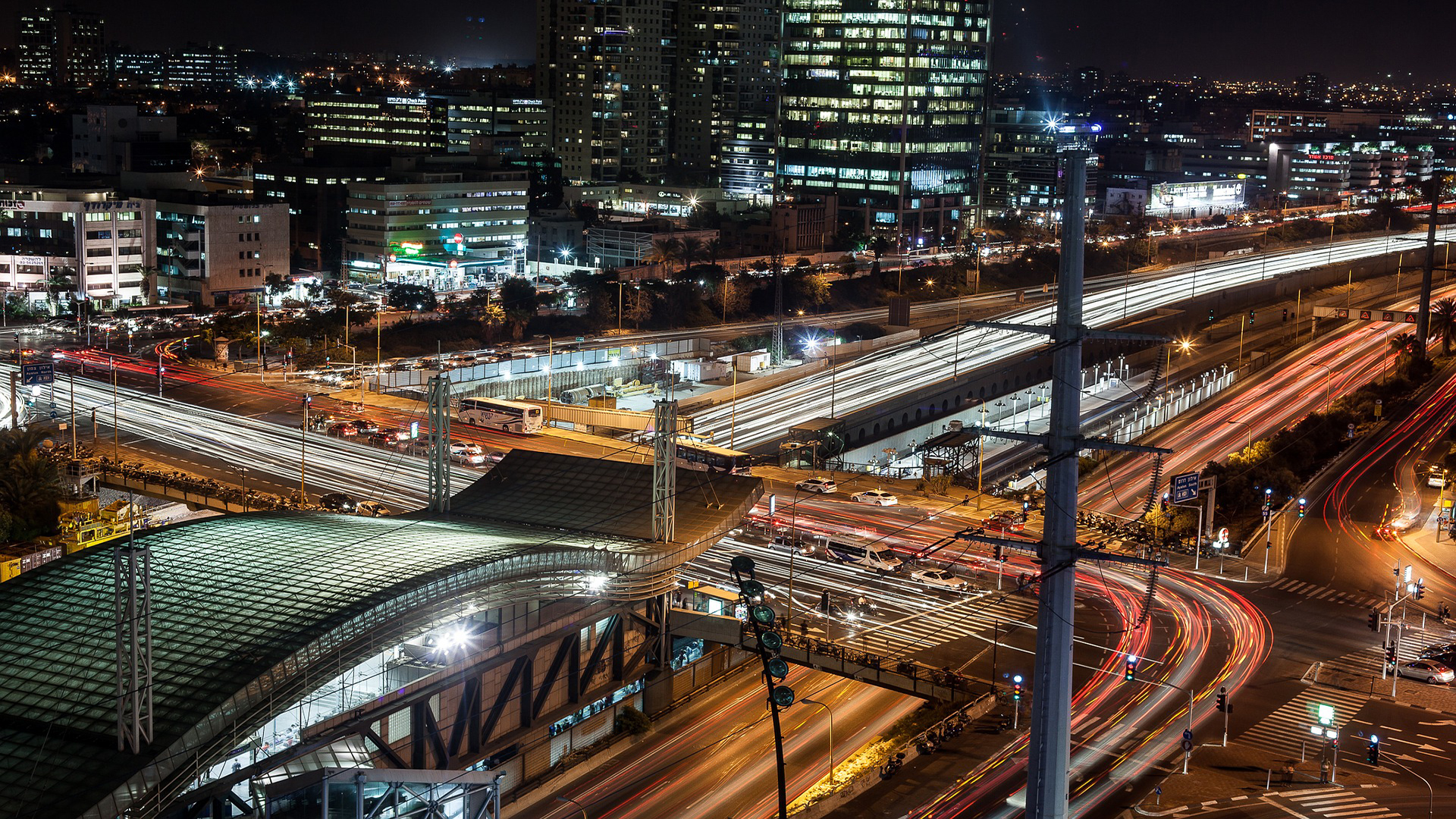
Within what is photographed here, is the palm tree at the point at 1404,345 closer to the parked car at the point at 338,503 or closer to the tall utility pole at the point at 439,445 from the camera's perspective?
the parked car at the point at 338,503

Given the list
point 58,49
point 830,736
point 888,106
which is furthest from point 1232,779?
point 58,49

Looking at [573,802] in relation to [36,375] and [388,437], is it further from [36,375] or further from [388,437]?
[36,375]

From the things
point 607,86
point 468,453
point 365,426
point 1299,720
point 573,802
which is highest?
point 607,86

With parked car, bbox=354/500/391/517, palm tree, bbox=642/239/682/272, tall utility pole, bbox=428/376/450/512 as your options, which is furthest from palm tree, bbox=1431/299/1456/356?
tall utility pole, bbox=428/376/450/512

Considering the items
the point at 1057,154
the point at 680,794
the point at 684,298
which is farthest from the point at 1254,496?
the point at 684,298

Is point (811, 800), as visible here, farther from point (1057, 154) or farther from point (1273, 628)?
point (1273, 628)

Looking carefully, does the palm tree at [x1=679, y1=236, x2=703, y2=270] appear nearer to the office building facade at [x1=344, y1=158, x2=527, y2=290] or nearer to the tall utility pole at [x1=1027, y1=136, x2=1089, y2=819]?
the office building facade at [x1=344, y1=158, x2=527, y2=290]
